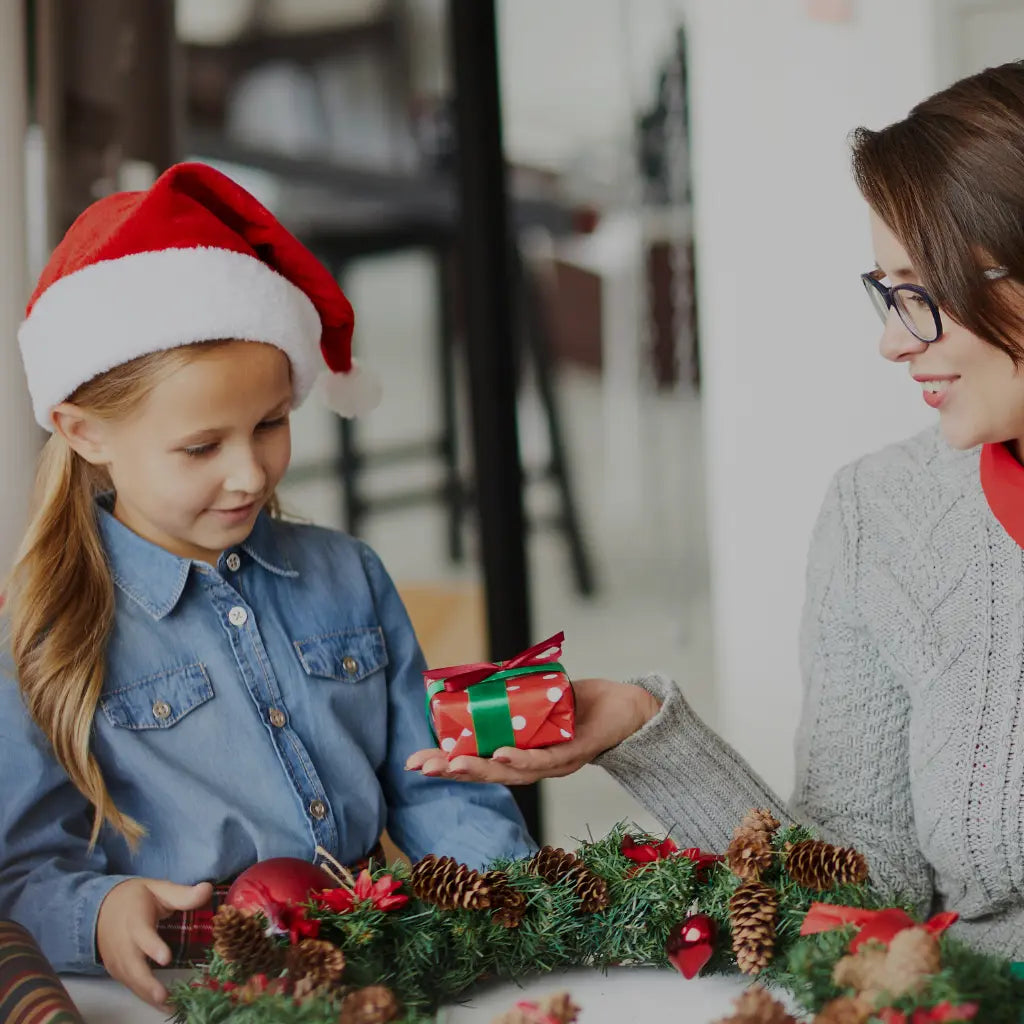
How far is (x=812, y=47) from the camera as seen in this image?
2.13m

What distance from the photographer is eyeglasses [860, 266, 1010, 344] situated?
1079mm

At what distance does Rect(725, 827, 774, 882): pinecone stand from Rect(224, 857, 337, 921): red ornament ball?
296 millimetres

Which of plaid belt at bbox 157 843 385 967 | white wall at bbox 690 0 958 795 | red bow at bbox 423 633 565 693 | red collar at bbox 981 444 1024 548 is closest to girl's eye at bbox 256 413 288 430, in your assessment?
red bow at bbox 423 633 565 693

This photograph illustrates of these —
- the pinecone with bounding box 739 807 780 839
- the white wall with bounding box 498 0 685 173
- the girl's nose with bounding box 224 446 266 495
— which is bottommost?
the pinecone with bounding box 739 807 780 839

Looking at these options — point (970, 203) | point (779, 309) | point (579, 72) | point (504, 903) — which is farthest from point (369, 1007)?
point (579, 72)

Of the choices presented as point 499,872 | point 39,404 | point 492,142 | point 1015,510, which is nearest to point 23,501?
point 39,404

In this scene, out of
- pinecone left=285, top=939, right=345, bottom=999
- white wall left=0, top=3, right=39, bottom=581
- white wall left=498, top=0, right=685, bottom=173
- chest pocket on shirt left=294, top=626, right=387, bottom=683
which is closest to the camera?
pinecone left=285, top=939, right=345, bottom=999

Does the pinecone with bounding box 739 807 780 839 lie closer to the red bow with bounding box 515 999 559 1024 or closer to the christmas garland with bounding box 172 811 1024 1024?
the christmas garland with bounding box 172 811 1024 1024

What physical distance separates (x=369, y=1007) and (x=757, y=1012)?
21 cm

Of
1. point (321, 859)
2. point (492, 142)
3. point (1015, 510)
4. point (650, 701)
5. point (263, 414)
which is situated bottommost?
point (321, 859)

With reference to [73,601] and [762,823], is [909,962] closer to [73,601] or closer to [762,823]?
[762,823]

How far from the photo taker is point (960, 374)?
1098mm

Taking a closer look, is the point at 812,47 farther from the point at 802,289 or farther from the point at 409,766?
the point at 409,766

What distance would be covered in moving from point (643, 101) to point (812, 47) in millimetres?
1456
